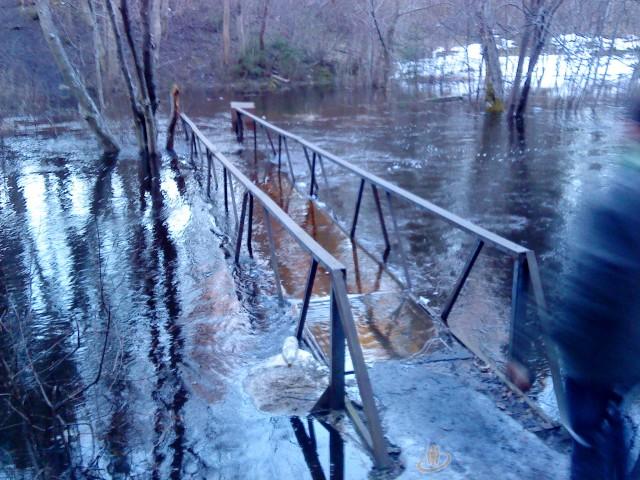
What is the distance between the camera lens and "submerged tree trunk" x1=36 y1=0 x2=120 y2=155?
12430 mm

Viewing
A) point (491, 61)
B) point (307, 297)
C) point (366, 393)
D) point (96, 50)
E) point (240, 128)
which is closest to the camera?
point (366, 393)

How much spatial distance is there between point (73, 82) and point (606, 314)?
40.5 feet

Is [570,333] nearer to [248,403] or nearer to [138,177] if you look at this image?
[248,403]

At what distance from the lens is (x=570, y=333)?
2.37 meters

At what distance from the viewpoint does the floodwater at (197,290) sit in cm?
357

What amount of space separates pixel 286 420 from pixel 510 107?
17029 mm

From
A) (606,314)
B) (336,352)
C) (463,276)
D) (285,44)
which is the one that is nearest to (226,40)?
(285,44)

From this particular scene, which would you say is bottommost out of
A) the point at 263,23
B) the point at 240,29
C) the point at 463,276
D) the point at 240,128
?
the point at 463,276

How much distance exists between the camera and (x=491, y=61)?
66.0 ft

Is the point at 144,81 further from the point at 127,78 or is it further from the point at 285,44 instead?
the point at 285,44

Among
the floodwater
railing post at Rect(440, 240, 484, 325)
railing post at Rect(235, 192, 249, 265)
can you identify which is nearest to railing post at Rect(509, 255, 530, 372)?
railing post at Rect(440, 240, 484, 325)

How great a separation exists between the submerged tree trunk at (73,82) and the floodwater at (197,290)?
0.52 meters

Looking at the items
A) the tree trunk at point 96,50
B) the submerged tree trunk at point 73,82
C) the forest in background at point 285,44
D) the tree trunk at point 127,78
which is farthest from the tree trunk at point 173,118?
the forest in background at point 285,44

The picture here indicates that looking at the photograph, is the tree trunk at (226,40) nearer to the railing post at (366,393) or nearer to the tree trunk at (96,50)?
the tree trunk at (96,50)
